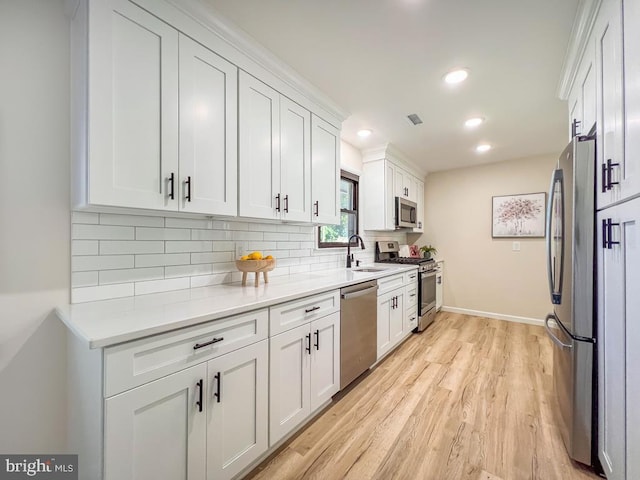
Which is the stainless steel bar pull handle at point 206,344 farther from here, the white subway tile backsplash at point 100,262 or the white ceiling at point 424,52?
the white ceiling at point 424,52

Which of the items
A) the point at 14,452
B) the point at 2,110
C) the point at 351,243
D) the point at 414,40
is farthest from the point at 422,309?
the point at 2,110

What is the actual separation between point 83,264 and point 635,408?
240cm

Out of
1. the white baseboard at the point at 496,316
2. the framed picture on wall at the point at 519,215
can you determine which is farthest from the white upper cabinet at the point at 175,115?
the white baseboard at the point at 496,316

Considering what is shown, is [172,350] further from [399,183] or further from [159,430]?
[399,183]

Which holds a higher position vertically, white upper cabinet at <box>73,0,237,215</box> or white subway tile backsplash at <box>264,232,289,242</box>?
white upper cabinet at <box>73,0,237,215</box>

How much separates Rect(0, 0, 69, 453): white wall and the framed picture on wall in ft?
16.4

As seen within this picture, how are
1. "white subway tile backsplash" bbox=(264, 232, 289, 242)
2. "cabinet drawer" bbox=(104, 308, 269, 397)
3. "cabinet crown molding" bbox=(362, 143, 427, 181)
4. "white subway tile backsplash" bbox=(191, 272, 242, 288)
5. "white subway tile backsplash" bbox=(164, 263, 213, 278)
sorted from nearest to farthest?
"cabinet drawer" bbox=(104, 308, 269, 397), "white subway tile backsplash" bbox=(164, 263, 213, 278), "white subway tile backsplash" bbox=(191, 272, 242, 288), "white subway tile backsplash" bbox=(264, 232, 289, 242), "cabinet crown molding" bbox=(362, 143, 427, 181)

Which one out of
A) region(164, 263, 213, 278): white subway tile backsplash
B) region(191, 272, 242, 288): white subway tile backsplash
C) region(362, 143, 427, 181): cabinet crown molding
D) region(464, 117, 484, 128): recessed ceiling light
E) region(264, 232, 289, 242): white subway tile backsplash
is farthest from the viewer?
region(362, 143, 427, 181): cabinet crown molding

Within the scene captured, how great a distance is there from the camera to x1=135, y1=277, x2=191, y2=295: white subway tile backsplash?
1.49m

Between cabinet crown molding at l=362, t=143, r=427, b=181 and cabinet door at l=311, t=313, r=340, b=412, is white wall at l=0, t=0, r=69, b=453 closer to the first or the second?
cabinet door at l=311, t=313, r=340, b=412

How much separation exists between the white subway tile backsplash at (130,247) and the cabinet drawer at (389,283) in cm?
185

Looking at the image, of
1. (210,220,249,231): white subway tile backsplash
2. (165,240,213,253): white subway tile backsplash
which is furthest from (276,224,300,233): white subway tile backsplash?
(165,240,213,253): white subway tile backsplash

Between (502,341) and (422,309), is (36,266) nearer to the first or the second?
(422,309)

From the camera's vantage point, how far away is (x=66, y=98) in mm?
1291
